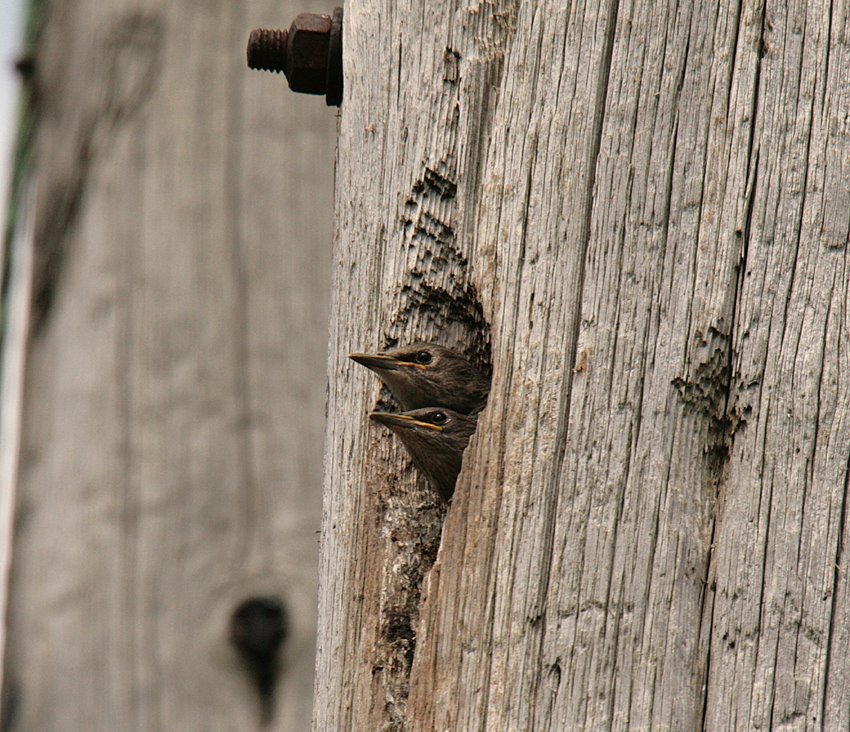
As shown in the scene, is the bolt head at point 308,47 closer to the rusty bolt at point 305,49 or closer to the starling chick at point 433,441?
the rusty bolt at point 305,49

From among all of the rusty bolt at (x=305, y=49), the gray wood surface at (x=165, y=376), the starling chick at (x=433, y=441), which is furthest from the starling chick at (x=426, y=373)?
the gray wood surface at (x=165, y=376)

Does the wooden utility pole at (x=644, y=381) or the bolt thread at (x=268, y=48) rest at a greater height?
the bolt thread at (x=268, y=48)

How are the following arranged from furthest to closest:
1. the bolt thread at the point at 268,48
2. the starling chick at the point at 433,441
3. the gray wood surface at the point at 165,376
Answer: the gray wood surface at the point at 165,376 < the bolt thread at the point at 268,48 < the starling chick at the point at 433,441

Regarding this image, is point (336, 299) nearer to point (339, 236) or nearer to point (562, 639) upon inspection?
point (339, 236)

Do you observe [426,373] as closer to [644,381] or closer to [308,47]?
[644,381]

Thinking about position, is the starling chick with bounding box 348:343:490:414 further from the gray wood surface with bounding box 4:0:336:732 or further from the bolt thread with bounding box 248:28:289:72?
the gray wood surface with bounding box 4:0:336:732

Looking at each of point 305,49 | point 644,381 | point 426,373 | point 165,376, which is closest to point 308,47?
point 305,49

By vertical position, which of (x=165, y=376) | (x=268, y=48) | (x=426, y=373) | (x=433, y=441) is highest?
(x=268, y=48)

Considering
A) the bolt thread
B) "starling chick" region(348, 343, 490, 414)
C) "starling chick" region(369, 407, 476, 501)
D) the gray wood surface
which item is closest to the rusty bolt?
the bolt thread
